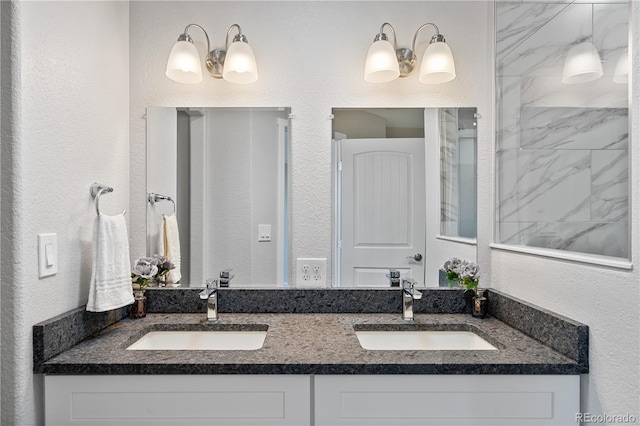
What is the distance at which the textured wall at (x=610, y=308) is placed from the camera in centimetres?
101

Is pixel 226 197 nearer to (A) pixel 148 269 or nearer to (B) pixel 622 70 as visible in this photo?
(A) pixel 148 269

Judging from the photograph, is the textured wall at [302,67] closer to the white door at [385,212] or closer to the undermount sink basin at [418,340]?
the white door at [385,212]

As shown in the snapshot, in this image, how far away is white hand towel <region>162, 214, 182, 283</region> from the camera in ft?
5.80

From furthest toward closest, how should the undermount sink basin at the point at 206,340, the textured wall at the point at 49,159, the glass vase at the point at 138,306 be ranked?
1. the glass vase at the point at 138,306
2. the undermount sink basin at the point at 206,340
3. the textured wall at the point at 49,159

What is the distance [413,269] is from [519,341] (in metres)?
0.51

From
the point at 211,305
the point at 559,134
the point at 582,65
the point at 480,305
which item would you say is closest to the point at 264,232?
the point at 211,305

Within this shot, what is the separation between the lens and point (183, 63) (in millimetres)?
1686

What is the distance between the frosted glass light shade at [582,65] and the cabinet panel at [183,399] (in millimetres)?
1145

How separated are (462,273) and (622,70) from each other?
2.83 ft

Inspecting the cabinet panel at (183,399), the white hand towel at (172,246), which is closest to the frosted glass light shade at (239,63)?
the white hand towel at (172,246)

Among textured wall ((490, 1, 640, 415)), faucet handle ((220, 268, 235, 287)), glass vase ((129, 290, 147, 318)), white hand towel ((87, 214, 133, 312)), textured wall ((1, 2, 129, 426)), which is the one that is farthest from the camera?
faucet handle ((220, 268, 235, 287))

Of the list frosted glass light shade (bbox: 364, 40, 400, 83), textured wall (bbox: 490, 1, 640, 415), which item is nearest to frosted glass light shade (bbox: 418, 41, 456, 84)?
frosted glass light shade (bbox: 364, 40, 400, 83)

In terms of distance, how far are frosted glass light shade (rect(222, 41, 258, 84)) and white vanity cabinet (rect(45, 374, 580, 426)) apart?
44.7 inches

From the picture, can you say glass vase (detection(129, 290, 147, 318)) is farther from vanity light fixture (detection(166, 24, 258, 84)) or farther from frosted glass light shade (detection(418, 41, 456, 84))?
frosted glass light shade (detection(418, 41, 456, 84))
